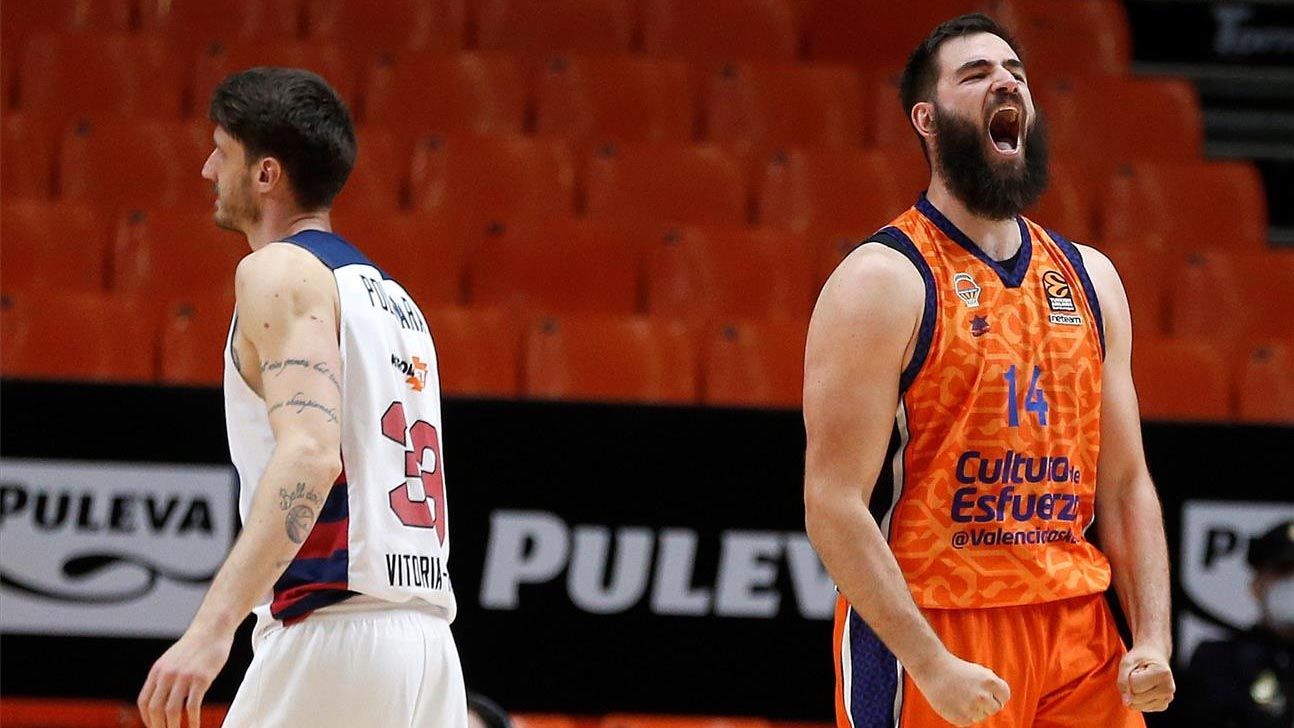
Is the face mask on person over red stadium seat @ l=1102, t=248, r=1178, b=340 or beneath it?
beneath

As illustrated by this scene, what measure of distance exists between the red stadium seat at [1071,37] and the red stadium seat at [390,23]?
2.93 meters

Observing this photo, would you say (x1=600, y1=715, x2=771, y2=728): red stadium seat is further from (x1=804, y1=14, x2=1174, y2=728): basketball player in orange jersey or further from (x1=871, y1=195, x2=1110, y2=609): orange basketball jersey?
(x1=871, y1=195, x2=1110, y2=609): orange basketball jersey

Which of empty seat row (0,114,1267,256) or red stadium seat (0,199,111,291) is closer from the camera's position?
red stadium seat (0,199,111,291)

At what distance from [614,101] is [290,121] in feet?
16.6

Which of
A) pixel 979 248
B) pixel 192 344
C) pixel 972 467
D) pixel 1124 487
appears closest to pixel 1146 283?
pixel 192 344

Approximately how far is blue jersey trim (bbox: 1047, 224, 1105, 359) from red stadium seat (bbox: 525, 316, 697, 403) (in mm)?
2884

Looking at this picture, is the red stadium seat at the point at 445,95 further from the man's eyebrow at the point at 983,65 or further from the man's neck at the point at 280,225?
the man's eyebrow at the point at 983,65

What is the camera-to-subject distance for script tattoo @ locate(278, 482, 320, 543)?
2.85m

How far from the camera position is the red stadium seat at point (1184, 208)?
25.5 ft

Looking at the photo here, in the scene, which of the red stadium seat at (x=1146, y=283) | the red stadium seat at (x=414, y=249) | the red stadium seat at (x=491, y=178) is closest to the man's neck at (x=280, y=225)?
the red stadium seat at (x=414, y=249)

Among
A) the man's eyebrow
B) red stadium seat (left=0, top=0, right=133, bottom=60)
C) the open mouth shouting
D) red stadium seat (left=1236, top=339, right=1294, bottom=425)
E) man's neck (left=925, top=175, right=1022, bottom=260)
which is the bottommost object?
red stadium seat (left=1236, top=339, right=1294, bottom=425)

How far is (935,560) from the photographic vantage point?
3145 mm

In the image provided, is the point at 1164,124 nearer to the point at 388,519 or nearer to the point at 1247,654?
the point at 1247,654

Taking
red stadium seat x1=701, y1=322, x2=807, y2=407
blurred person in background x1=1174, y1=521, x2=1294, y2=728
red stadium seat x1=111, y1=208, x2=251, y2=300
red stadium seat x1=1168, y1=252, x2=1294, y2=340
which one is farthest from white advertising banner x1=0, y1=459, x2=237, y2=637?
red stadium seat x1=1168, y1=252, x2=1294, y2=340
